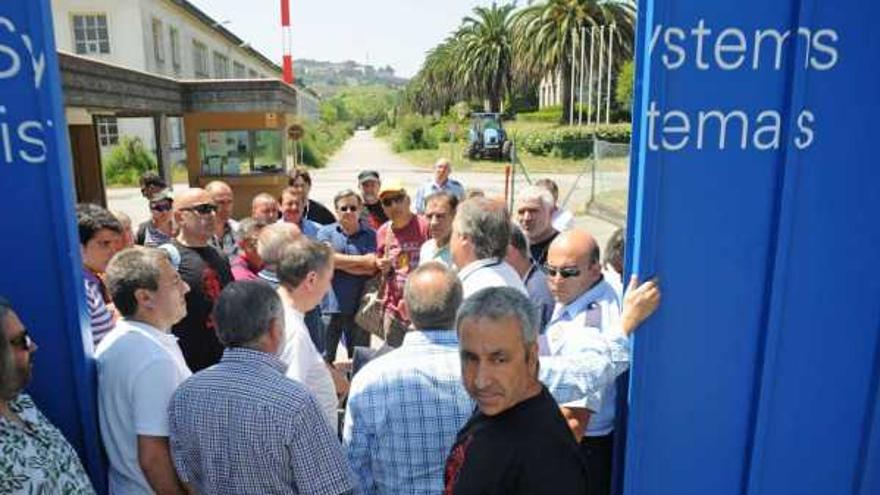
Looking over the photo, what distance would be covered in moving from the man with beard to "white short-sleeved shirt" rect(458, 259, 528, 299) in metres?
1.59

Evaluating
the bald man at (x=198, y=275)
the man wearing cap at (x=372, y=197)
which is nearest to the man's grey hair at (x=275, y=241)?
the bald man at (x=198, y=275)

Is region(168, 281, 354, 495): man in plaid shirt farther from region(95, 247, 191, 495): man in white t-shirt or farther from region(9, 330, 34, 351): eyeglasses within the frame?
region(9, 330, 34, 351): eyeglasses

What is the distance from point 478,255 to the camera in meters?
2.91

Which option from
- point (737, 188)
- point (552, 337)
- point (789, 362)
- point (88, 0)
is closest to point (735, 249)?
point (737, 188)

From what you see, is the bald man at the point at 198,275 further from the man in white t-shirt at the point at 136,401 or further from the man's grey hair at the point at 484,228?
the man's grey hair at the point at 484,228

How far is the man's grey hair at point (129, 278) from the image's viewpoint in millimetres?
2195

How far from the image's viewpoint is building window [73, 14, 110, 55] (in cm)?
2911

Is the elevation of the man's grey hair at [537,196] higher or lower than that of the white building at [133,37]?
lower

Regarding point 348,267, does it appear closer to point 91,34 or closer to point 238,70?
point 91,34

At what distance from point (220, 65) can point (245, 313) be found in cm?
4702

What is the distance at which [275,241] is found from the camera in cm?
294

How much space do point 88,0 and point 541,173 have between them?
22.1 meters

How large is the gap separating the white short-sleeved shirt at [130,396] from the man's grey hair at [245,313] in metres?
0.25

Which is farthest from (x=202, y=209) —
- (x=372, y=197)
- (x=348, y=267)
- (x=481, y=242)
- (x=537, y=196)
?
(x=372, y=197)
